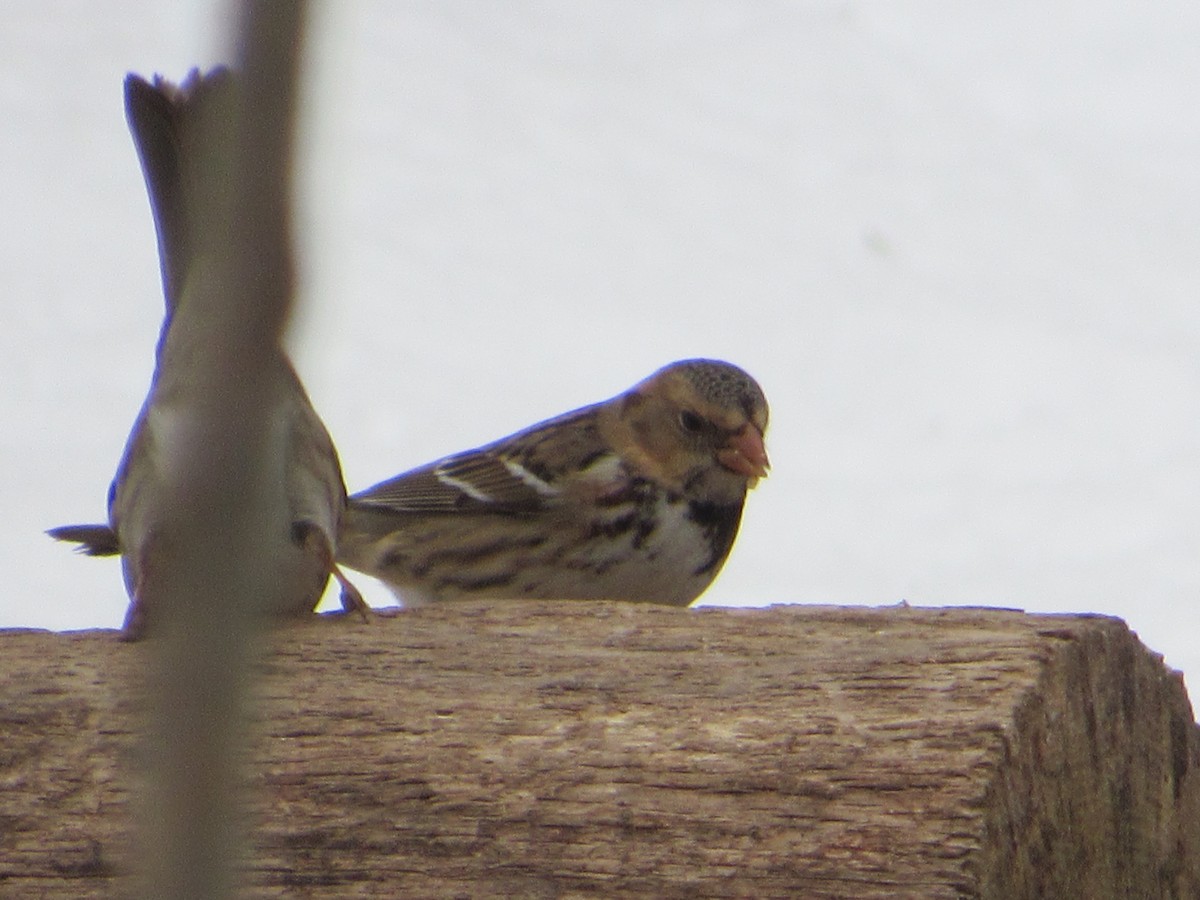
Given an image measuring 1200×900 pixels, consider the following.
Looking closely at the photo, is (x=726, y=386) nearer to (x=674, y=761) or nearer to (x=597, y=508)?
(x=597, y=508)

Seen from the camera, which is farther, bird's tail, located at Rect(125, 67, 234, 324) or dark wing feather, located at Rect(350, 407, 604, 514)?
dark wing feather, located at Rect(350, 407, 604, 514)

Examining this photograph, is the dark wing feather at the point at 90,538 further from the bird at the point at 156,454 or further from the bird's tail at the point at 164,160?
the bird's tail at the point at 164,160

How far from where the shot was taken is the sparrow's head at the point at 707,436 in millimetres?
3451

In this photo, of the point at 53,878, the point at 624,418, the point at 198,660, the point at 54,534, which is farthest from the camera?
the point at 624,418

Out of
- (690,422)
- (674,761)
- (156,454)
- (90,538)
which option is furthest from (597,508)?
(674,761)

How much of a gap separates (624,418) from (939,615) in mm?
1676

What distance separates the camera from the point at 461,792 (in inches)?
69.1

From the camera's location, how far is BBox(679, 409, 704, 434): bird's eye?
138 inches

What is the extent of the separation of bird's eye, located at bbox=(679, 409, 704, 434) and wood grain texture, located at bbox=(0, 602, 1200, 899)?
1407 mm

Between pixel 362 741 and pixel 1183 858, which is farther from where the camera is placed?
pixel 1183 858

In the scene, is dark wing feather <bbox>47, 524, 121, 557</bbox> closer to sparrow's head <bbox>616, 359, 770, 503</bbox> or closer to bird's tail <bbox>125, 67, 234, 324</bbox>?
bird's tail <bbox>125, 67, 234, 324</bbox>

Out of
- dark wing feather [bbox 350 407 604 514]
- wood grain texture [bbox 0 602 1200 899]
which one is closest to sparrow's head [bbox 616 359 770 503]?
dark wing feather [bbox 350 407 604 514]

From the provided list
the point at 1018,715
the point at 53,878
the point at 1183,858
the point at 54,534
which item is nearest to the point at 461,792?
the point at 53,878

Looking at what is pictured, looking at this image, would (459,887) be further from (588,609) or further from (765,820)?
(588,609)
